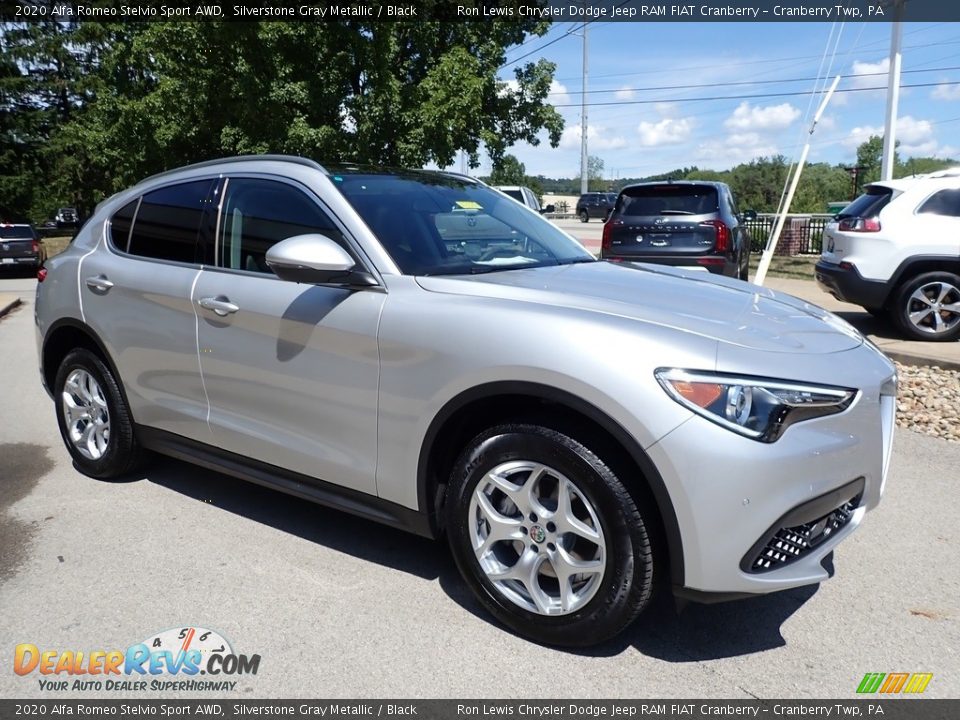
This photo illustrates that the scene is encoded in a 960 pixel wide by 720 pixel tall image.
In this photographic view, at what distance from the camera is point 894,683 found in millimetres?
2688

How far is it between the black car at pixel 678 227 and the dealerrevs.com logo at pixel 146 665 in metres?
8.70

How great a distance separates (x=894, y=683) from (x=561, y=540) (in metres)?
1.22

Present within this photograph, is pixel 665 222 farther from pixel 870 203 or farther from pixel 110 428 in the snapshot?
pixel 110 428

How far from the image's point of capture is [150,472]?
4.84 m

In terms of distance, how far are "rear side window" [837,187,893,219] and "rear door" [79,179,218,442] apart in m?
7.59

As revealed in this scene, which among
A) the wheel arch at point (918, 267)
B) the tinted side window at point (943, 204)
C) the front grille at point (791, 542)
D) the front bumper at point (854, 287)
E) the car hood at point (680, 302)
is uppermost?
the tinted side window at point (943, 204)

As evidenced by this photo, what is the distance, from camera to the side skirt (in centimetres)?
318

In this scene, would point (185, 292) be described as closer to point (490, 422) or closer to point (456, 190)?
point (456, 190)

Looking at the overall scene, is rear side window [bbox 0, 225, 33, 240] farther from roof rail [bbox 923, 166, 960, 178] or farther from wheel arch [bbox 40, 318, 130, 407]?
roof rail [bbox 923, 166, 960, 178]

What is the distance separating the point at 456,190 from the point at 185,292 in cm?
144

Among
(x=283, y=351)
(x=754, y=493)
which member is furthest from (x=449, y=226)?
(x=754, y=493)

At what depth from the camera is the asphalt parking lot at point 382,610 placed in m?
2.72

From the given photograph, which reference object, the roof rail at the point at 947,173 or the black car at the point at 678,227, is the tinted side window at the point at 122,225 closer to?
the black car at the point at 678,227
